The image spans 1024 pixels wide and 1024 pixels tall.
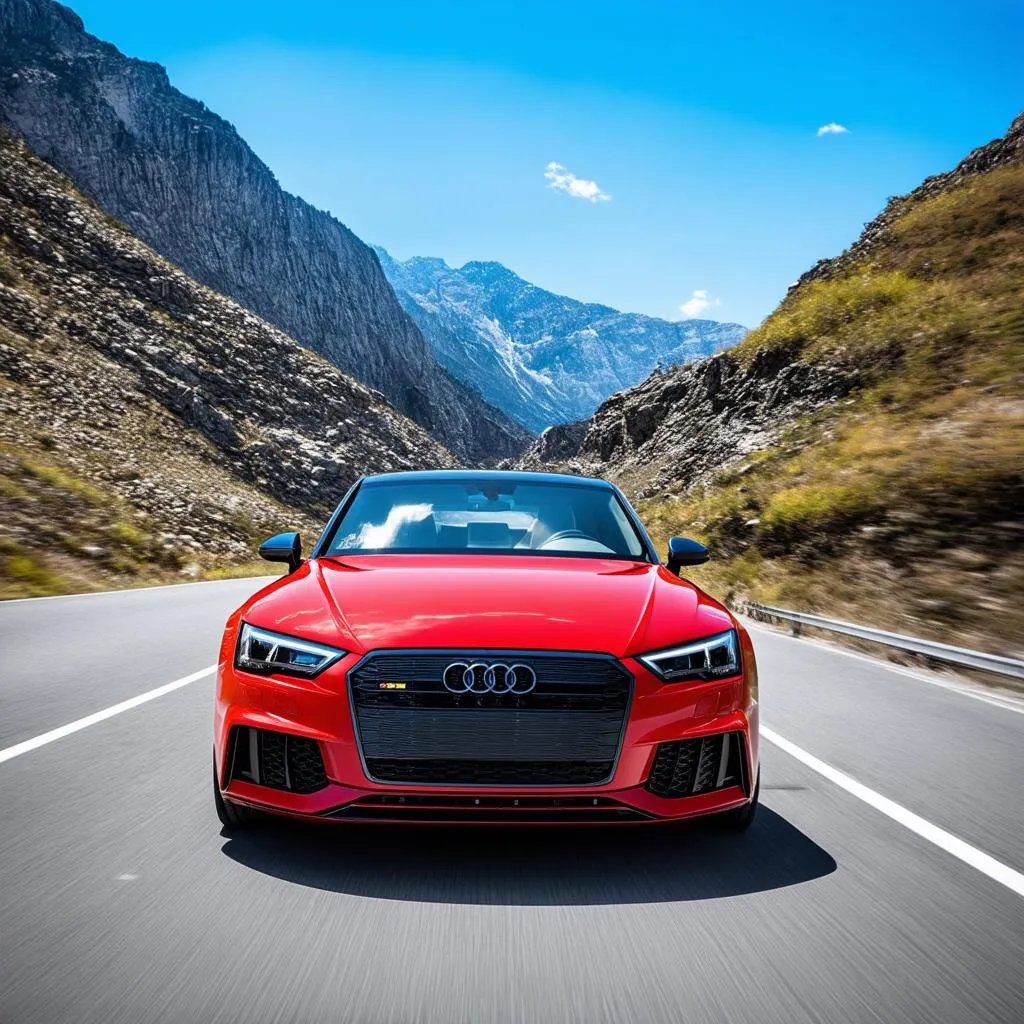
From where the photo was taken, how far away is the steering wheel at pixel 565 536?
5.24 meters

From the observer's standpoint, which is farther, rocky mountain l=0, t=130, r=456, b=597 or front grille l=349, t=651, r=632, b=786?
rocky mountain l=0, t=130, r=456, b=597

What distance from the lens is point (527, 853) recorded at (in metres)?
3.61

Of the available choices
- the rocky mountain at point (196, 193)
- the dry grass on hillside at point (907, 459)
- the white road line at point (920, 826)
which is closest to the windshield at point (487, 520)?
the white road line at point (920, 826)

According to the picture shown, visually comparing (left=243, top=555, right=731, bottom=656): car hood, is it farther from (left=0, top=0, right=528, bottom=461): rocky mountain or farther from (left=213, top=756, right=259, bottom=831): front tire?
(left=0, top=0, right=528, bottom=461): rocky mountain

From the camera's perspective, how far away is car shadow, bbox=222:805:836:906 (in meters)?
3.25

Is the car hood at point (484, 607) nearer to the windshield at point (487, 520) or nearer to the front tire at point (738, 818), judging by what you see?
the windshield at point (487, 520)

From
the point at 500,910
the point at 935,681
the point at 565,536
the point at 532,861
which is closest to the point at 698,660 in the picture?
the point at 532,861

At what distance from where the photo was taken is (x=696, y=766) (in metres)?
3.45

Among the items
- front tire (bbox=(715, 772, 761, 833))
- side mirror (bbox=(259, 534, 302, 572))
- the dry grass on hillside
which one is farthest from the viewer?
the dry grass on hillside

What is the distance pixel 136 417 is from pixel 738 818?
135ft

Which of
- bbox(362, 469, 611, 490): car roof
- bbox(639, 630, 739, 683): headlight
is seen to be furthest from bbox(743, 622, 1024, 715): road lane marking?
bbox(639, 630, 739, 683): headlight

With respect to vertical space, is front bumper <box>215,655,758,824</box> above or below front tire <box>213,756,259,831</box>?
above

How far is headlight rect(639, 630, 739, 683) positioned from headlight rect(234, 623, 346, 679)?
1.13 metres

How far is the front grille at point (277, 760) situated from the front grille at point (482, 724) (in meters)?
0.21
